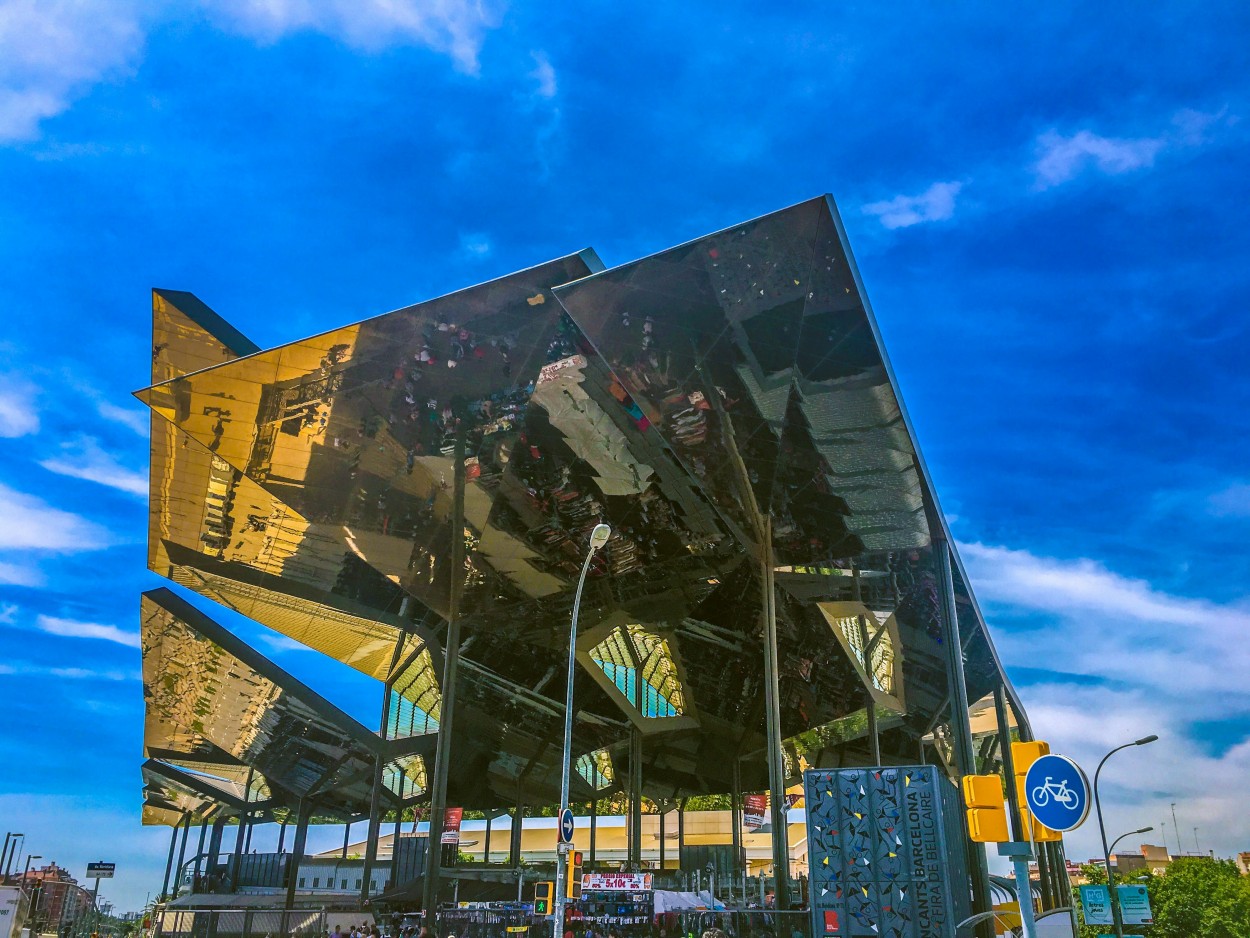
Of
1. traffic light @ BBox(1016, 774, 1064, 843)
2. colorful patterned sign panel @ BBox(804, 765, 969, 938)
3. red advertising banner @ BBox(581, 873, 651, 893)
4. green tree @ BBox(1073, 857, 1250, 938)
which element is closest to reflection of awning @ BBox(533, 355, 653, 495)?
red advertising banner @ BBox(581, 873, 651, 893)

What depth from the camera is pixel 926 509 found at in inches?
907

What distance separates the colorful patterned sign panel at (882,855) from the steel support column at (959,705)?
279 inches

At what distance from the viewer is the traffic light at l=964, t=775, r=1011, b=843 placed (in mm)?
5055

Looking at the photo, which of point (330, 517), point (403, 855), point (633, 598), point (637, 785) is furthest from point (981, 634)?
point (403, 855)

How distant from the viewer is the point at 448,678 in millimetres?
32188

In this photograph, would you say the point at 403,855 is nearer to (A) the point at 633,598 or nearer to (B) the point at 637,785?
(B) the point at 637,785

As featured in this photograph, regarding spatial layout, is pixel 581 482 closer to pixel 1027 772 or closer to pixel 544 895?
pixel 544 895

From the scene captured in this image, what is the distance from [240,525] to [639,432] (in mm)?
15144

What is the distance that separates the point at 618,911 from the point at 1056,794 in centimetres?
2155

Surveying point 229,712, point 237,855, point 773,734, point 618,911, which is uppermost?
point 229,712

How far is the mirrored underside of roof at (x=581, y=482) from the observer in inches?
688

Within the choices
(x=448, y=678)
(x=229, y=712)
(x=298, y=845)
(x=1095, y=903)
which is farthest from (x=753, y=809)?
(x=229, y=712)

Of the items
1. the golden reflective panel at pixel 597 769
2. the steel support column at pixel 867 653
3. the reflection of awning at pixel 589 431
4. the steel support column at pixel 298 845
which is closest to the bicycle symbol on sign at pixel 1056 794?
the reflection of awning at pixel 589 431

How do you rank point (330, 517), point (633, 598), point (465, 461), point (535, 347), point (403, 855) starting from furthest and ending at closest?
point (403, 855), point (633, 598), point (330, 517), point (465, 461), point (535, 347)
